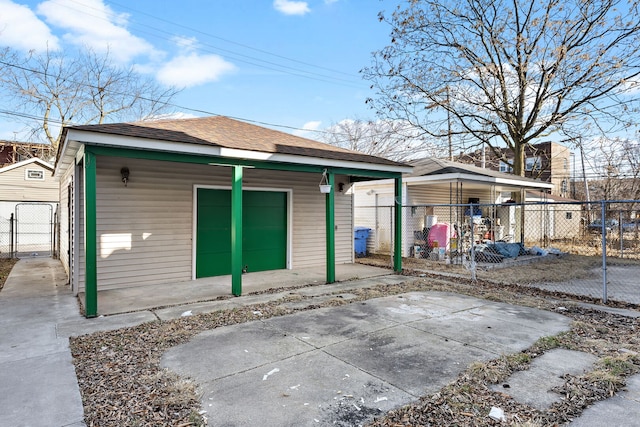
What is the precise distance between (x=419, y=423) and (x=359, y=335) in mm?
1817

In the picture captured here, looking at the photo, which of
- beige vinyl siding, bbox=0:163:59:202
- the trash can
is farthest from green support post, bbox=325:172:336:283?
beige vinyl siding, bbox=0:163:59:202

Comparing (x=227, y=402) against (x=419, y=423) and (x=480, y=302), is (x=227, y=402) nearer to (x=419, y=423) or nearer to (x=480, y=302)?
(x=419, y=423)

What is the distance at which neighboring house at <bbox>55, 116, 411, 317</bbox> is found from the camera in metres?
5.56

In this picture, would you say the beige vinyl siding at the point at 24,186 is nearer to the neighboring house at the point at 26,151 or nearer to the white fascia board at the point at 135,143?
the neighboring house at the point at 26,151

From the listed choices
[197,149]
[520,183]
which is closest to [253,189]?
[197,149]

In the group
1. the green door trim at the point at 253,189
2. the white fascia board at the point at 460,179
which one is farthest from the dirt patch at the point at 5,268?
the white fascia board at the point at 460,179

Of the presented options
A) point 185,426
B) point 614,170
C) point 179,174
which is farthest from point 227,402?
point 614,170

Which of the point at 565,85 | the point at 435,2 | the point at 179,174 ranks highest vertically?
the point at 435,2

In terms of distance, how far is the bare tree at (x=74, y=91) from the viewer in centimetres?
1962

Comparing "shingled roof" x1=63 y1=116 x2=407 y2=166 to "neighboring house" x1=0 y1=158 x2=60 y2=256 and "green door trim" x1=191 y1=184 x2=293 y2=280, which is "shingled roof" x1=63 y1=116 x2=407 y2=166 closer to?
"green door trim" x1=191 y1=184 x2=293 y2=280

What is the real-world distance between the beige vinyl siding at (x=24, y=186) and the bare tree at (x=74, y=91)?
2.16m

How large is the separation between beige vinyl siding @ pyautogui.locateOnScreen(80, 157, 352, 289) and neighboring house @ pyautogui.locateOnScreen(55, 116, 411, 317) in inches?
0.7

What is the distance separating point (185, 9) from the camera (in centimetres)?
1363

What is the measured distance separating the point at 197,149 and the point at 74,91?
67.8 feet
